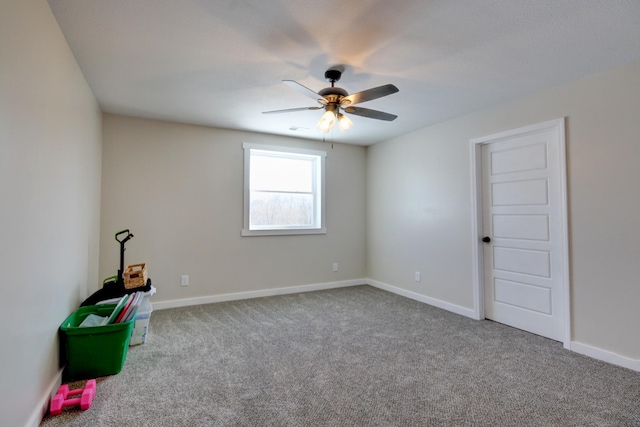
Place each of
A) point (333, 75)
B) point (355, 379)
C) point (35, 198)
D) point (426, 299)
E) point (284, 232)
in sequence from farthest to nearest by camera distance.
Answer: point (284, 232)
point (426, 299)
point (333, 75)
point (355, 379)
point (35, 198)

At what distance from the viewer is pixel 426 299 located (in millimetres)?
4234

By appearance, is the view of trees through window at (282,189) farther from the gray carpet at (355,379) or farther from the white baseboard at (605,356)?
the white baseboard at (605,356)

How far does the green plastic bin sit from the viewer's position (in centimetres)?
220

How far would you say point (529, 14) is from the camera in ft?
6.24

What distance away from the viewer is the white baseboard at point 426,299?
146 inches

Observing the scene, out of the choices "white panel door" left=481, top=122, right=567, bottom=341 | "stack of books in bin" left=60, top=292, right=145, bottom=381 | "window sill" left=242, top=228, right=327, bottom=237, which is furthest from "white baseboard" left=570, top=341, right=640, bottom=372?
"stack of books in bin" left=60, top=292, right=145, bottom=381

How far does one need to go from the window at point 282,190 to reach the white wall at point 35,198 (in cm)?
221

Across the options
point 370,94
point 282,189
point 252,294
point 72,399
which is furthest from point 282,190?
point 72,399

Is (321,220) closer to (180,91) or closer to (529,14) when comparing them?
(180,91)

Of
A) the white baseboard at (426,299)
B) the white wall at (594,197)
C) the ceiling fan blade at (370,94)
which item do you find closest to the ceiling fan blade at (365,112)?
the ceiling fan blade at (370,94)

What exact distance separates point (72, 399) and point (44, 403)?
0.45ft

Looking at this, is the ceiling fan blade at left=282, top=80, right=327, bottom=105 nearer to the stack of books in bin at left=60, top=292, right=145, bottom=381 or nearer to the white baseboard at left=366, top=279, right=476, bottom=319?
the stack of books in bin at left=60, top=292, right=145, bottom=381

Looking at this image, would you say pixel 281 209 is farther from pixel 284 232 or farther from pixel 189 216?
pixel 189 216

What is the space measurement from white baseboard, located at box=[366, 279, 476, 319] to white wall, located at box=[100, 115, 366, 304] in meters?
0.89
